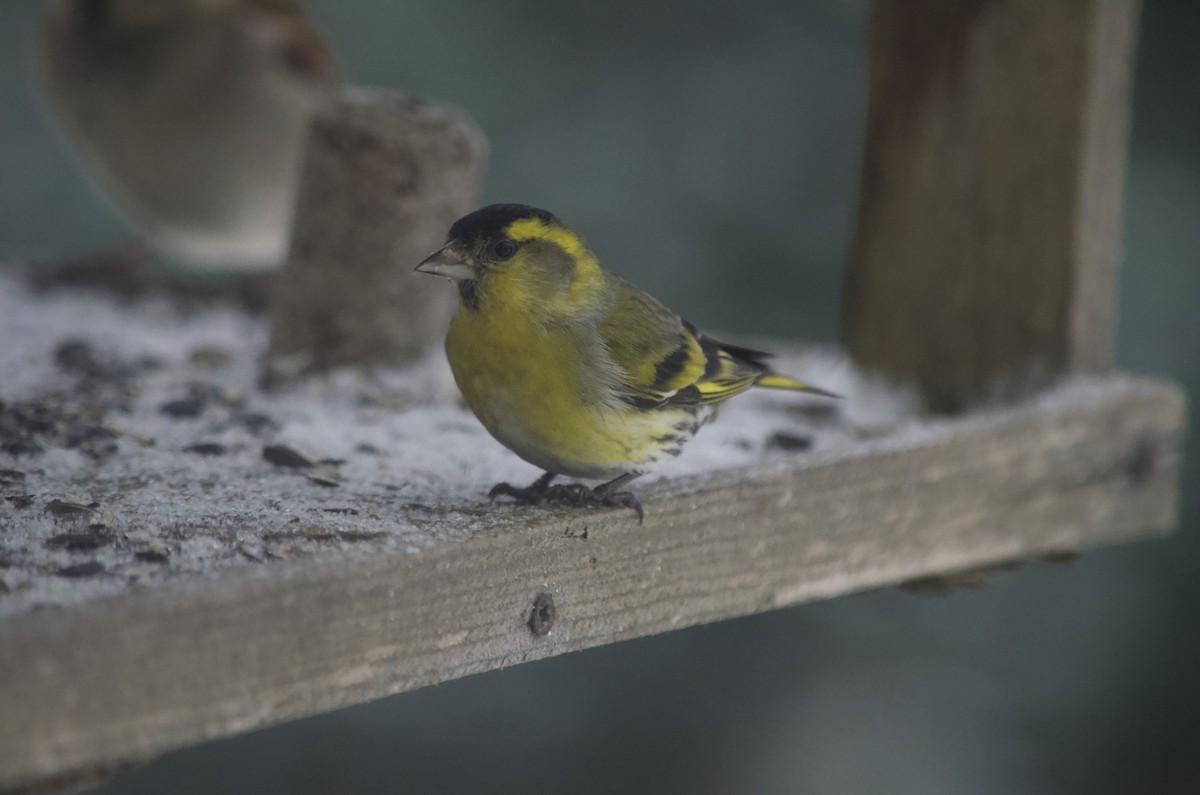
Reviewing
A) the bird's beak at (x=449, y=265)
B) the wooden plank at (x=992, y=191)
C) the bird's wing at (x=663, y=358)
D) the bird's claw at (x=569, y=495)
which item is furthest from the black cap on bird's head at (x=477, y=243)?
the wooden plank at (x=992, y=191)

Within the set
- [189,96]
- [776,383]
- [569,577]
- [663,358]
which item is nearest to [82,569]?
[569,577]

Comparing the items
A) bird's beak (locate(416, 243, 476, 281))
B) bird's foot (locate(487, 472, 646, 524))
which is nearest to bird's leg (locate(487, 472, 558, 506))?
bird's foot (locate(487, 472, 646, 524))

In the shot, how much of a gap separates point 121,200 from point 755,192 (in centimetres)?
197

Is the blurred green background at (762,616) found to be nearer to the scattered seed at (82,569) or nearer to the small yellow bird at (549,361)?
the small yellow bird at (549,361)

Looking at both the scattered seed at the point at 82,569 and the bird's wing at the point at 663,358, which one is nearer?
the scattered seed at the point at 82,569

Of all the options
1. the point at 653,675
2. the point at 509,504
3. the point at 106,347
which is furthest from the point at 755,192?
the point at 509,504

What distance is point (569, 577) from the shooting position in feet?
6.20

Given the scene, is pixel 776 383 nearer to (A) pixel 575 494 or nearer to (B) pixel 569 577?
(A) pixel 575 494

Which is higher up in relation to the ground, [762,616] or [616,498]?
[616,498]

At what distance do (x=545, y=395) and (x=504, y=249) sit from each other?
8.8 inches

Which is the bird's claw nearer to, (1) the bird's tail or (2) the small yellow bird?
(2) the small yellow bird

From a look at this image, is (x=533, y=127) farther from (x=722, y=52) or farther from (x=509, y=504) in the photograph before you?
(x=509, y=504)

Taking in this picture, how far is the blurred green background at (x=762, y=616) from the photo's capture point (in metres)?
4.06

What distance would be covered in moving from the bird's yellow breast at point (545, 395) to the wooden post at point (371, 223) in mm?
1028
